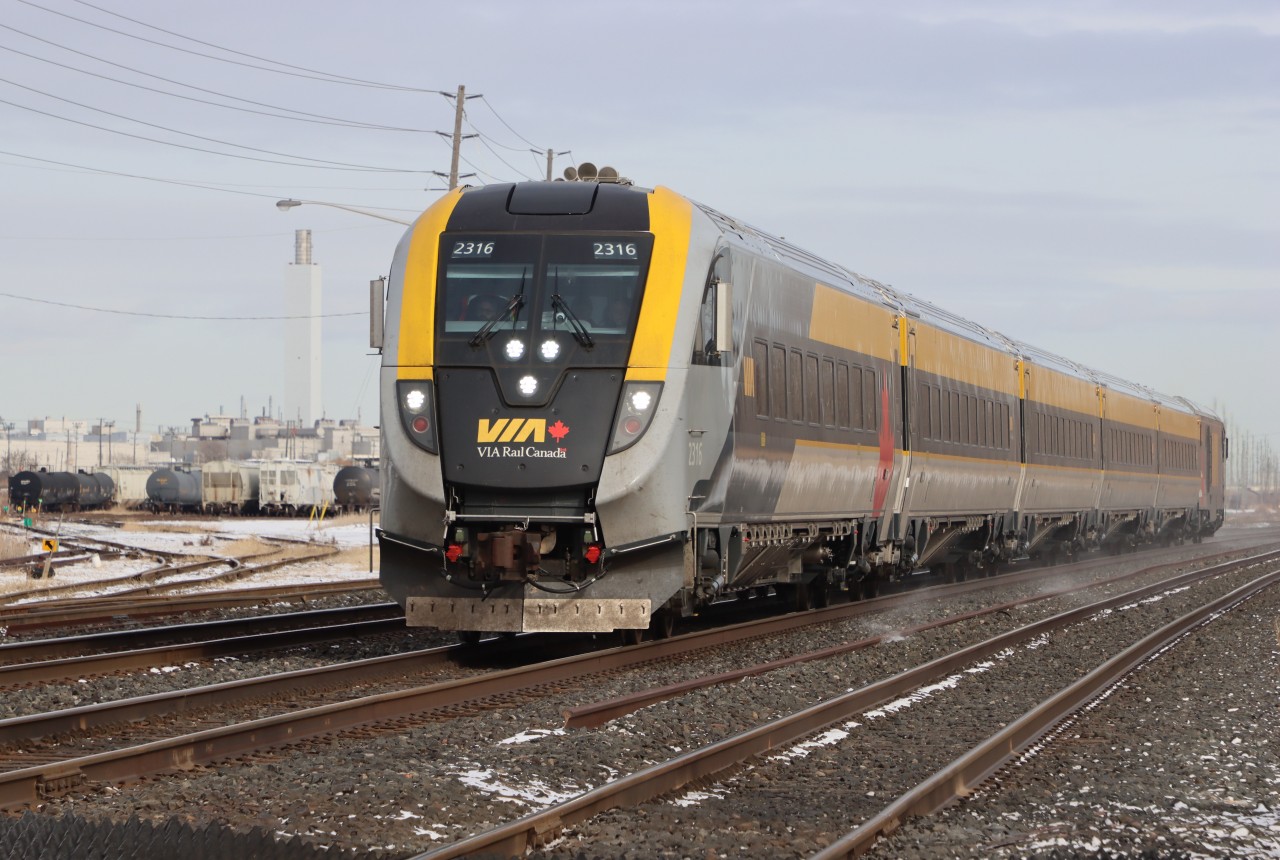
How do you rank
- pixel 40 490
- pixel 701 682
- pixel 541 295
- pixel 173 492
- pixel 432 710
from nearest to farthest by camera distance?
pixel 432 710 < pixel 701 682 < pixel 541 295 < pixel 40 490 < pixel 173 492

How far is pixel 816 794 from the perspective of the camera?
789 centimetres

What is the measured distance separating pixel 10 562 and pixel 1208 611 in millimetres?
20583

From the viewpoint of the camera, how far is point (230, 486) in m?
72.9

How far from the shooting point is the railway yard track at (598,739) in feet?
22.7

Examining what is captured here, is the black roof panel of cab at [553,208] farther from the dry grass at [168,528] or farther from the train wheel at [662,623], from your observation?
the dry grass at [168,528]

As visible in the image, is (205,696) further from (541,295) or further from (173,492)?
(173,492)

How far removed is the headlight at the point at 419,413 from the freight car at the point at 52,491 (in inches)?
2290

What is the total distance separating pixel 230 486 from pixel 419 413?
207 feet

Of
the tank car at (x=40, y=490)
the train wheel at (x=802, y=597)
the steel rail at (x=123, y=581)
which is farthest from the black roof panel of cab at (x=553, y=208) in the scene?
the tank car at (x=40, y=490)

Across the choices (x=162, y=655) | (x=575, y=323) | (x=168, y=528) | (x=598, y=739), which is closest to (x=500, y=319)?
(x=575, y=323)

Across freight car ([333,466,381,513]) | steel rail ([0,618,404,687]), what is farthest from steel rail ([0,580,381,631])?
freight car ([333,466,381,513])

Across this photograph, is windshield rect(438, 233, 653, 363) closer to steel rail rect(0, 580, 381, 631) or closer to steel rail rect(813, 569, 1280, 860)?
steel rail rect(813, 569, 1280, 860)

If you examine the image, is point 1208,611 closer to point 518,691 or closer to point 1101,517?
point 518,691

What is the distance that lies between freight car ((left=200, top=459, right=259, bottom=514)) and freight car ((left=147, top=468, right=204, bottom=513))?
4.44 ft
